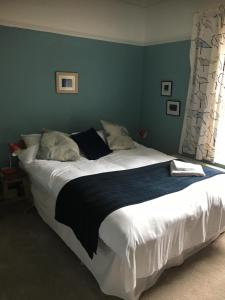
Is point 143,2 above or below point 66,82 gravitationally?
above

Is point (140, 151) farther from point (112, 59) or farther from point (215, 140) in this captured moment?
point (112, 59)

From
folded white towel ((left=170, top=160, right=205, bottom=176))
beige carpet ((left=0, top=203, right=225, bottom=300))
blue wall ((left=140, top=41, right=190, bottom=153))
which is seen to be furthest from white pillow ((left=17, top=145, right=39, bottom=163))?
blue wall ((left=140, top=41, right=190, bottom=153))

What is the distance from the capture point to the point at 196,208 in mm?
2010

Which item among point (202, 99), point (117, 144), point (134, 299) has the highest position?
point (202, 99)

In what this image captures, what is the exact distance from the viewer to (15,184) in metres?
3.09

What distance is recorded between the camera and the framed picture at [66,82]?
3426 millimetres

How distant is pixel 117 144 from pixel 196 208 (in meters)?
1.65

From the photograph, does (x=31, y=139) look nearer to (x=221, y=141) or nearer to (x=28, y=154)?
(x=28, y=154)

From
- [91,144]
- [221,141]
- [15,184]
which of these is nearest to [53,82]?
[91,144]

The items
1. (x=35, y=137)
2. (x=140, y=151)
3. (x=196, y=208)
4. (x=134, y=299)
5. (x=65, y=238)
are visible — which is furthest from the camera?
(x=140, y=151)

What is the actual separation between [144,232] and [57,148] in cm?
163

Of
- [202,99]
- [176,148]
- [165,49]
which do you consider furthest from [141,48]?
[176,148]

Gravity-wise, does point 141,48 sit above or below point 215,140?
above

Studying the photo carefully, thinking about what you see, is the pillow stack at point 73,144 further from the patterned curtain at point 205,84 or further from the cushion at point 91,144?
the patterned curtain at point 205,84
